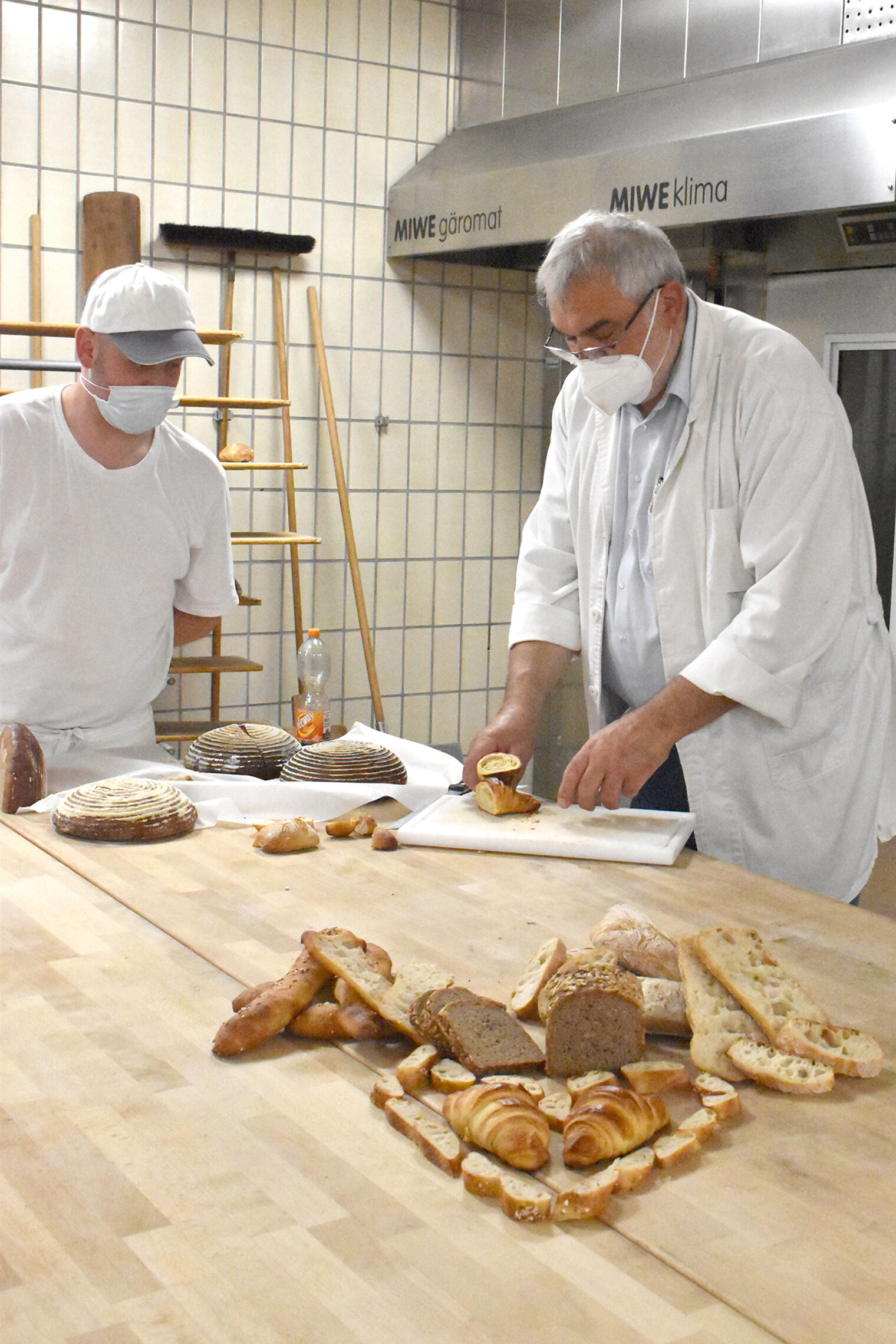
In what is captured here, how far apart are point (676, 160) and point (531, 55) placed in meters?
1.14

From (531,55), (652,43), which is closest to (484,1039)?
(652,43)

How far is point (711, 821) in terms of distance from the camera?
1.90 m

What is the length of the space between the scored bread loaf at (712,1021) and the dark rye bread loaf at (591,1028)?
0.06 m

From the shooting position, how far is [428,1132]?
96cm

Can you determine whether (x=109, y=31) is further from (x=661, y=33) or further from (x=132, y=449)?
(x=132, y=449)

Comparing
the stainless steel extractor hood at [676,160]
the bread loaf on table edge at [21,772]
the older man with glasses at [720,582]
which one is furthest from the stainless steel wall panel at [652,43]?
the bread loaf on table edge at [21,772]

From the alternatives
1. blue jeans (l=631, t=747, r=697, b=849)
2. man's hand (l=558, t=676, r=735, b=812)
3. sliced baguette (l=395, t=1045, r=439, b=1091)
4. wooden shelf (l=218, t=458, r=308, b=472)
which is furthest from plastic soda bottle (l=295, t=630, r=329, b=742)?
sliced baguette (l=395, t=1045, r=439, b=1091)

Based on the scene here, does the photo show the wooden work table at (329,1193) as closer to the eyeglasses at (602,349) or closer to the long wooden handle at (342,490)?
the eyeglasses at (602,349)

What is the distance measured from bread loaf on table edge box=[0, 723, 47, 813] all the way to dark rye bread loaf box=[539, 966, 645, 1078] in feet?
3.41

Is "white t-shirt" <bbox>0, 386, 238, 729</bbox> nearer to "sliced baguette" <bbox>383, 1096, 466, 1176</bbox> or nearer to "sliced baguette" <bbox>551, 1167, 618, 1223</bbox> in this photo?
"sliced baguette" <bbox>383, 1096, 466, 1176</bbox>

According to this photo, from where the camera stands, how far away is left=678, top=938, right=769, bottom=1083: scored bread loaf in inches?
42.8

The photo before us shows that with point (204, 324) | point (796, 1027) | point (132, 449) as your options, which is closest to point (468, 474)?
point (204, 324)

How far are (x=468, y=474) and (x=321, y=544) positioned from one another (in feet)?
1.96

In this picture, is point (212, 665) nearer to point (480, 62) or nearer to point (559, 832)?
point (559, 832)
